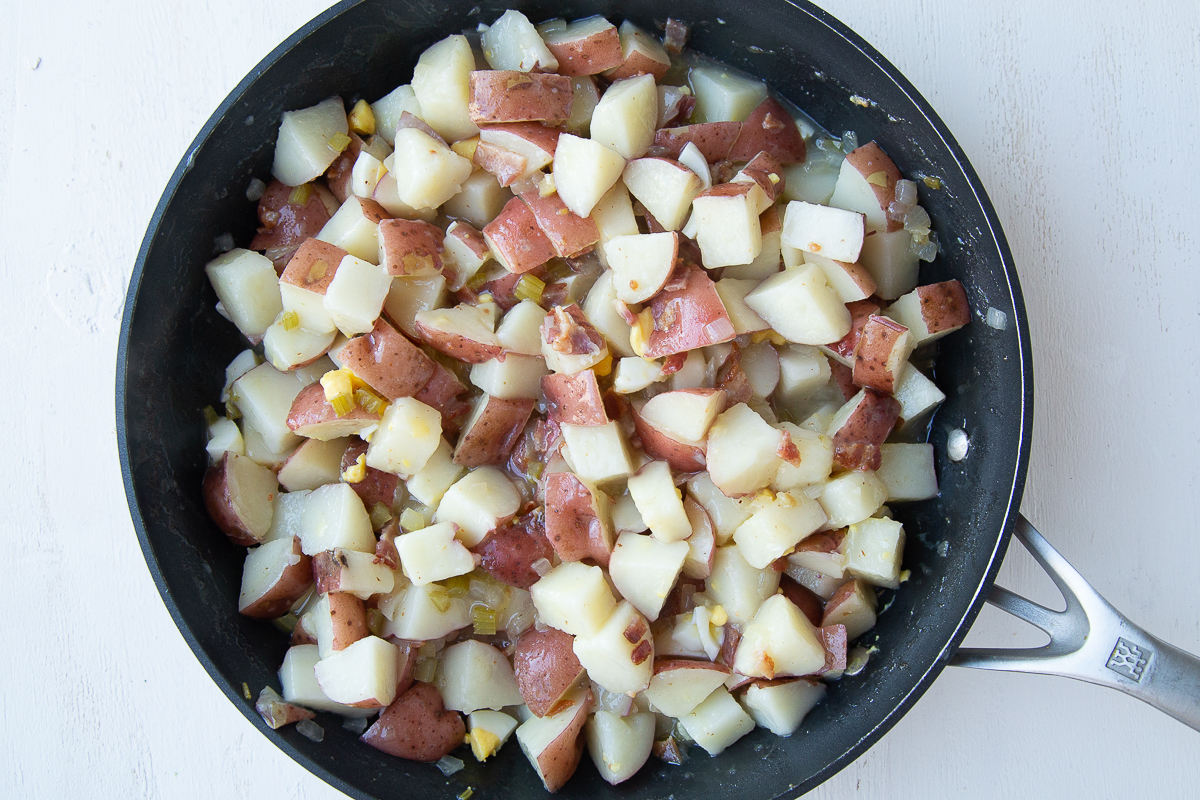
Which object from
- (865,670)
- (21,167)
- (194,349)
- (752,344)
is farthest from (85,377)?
(865,670)

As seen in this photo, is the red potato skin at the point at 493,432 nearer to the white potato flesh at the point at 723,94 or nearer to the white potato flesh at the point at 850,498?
the white potato flesh at the point at 850,498

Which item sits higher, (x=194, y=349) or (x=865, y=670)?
(x=194, y=349)

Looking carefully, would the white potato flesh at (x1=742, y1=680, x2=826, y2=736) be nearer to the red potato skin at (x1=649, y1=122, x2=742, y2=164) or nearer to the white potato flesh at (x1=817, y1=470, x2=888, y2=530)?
the white potato flesh at (x1=817, y1=470, x2=888, y2=530)

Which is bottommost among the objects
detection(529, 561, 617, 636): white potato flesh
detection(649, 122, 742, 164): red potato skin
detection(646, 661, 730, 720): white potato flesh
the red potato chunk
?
detection(646, 661, 730, 720): white potato flesh

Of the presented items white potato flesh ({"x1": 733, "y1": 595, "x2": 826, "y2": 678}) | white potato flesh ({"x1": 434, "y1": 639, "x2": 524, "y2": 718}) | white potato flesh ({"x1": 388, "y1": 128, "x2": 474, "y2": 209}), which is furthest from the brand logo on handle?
white potato flesh ({"x1": 388, "y1": 128, "x2": 474, "y2": 209})

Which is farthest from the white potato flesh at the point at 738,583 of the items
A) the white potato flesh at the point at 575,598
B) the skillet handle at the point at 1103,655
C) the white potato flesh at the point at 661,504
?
the skillet handle at the point at 1103,655

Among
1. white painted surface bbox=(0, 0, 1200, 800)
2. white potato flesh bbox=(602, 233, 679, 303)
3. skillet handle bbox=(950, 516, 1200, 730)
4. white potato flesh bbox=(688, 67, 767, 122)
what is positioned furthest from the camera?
white painted surface bbox=(0, 0, 1200, 800)

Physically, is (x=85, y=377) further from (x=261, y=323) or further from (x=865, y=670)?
(x=865, y=670)
